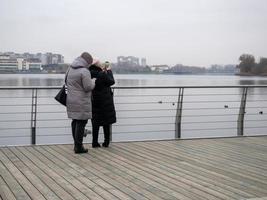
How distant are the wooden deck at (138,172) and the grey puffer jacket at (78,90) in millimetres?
600

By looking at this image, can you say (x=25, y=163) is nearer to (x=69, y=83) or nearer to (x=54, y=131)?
(x=69, y=83)

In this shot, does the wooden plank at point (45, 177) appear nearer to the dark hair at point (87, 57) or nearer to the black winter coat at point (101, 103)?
the black winter coat at point (101, 103)

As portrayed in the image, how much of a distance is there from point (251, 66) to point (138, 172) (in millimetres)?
23181

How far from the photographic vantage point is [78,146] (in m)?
6.91

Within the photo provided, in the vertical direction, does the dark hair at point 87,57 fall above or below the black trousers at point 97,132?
above

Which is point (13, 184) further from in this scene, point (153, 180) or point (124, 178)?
point (153, 180)

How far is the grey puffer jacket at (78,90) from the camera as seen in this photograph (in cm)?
682

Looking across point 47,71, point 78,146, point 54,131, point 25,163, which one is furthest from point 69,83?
point 54,131

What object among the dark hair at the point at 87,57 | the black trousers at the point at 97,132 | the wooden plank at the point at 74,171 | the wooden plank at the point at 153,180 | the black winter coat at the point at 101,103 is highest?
the dark hair at the point at 87,57

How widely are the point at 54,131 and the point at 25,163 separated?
1096 cm

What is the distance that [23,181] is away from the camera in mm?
5168

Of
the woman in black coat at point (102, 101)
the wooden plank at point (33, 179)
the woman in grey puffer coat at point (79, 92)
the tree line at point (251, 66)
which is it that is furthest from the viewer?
the tree line at point (251, 66)

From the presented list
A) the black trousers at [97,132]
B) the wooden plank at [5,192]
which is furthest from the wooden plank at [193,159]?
the wooden plank at [5,192]

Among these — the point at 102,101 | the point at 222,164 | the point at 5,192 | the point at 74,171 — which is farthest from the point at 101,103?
the point at 5,192
